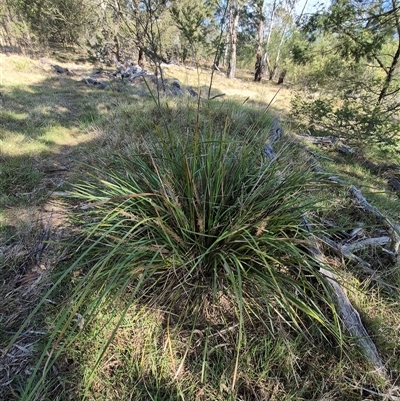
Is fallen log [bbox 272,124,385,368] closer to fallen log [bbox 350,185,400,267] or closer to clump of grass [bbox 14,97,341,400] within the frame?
clump of grass [bbox 14,97,341,400]

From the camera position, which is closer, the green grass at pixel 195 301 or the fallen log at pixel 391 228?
the green grass at pixel 195 301

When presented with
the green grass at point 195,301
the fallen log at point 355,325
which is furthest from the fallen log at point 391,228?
the fallen log at point 355,325

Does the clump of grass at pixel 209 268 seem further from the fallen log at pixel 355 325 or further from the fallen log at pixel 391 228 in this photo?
the fallen log at pixel 391 228

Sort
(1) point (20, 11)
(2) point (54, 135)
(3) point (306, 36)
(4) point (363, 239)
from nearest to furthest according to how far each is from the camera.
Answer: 1. (4) point (363, 239)
2. (2) point (54, 135)
3. (3) point (306, 36)
4. (1) point (20, 11)

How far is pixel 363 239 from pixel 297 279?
669 millimetres

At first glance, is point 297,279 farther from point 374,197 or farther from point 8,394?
point 374,197

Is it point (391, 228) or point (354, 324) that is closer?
point (354, 324)

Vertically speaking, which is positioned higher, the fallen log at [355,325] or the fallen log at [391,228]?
the fallen log at [391,228]

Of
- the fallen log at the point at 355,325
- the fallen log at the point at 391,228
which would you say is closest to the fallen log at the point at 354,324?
the fallen log at the point at 355,325

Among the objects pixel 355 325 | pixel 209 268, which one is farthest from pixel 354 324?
pixel 209 268

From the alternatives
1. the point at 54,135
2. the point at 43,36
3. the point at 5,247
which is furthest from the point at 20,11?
the point at 5,247

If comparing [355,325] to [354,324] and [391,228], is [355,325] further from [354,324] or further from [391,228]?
[391,228]

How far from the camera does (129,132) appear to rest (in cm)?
346

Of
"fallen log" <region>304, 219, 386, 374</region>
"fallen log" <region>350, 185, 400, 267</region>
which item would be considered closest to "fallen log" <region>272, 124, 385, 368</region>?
"fallen log" <region>304, 219, 386, 374</region>
